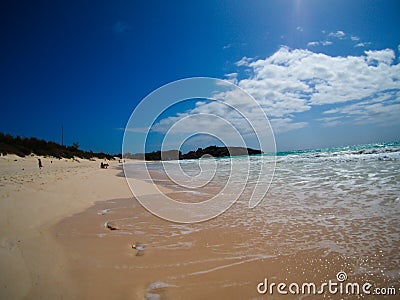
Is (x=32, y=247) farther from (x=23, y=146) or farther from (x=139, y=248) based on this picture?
(x=23, y=146)

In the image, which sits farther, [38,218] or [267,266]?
[38,218]

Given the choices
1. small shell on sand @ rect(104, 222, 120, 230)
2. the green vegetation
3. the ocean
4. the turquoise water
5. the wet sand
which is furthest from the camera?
the green vegetation

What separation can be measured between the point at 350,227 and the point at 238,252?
6.95ft

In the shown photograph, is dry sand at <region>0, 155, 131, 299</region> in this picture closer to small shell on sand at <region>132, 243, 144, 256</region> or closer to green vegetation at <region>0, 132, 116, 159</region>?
small shell on sand at <region>132, 243, 144, 256</region>

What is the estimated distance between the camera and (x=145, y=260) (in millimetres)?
2818

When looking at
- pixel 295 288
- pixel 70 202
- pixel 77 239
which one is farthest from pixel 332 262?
pixel 70 202

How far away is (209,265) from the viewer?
2.67 meters

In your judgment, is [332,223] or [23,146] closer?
[332,223]

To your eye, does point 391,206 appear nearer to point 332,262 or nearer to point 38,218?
point 332,262

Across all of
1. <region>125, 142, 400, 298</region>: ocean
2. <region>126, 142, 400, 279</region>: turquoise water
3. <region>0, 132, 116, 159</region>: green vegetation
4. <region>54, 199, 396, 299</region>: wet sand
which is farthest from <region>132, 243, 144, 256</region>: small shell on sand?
<region>0, 132, 116, 159</region>: green vegetation

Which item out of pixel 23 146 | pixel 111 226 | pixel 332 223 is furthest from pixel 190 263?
pixel 23 146

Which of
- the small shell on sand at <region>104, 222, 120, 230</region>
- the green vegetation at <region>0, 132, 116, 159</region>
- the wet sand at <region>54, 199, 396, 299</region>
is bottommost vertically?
the wet sand at <region>54, 199, 396, 299</region>

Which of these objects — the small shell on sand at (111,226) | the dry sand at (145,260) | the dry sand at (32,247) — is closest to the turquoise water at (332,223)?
the dry sand at (145,260)

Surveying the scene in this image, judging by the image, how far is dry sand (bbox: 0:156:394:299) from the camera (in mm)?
2145
